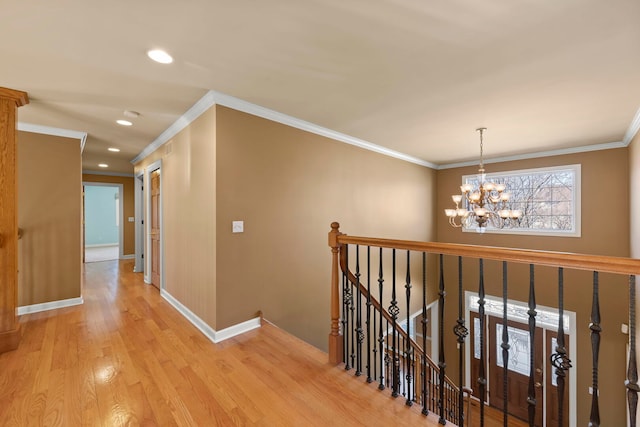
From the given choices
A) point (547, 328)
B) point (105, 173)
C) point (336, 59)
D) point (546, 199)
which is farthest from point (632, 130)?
point (105, 173)

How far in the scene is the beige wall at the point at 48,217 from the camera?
11.5 ft

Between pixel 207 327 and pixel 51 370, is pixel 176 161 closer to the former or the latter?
pixel 207 327

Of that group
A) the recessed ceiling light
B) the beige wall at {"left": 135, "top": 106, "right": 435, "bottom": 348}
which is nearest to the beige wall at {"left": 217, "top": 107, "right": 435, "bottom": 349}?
the beige wall at {"left": 135, "top": 106, "right": 435, "bottom": 348}

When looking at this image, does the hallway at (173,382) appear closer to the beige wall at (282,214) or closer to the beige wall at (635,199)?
the beige wall at (282,214)

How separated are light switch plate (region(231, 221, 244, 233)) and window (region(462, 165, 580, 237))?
5.24 meters

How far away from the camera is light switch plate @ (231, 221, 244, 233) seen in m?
2.89

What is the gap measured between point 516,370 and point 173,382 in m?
6.45

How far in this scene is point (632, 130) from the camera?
374 centimetres

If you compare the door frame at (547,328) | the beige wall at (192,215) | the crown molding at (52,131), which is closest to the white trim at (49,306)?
the beige wall at (192,215)

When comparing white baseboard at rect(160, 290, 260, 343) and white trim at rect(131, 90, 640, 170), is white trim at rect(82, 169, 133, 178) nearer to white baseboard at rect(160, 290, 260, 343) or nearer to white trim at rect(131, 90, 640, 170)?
white trim at rect(131, 90, 640, 170)

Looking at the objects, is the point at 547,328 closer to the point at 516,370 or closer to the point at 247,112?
the point at 516,370

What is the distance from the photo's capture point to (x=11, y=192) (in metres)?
2.55

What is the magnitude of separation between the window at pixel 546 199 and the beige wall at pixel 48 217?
283 inches

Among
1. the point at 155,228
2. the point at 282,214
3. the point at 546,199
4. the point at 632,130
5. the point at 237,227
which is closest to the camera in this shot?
the point at 237,227
